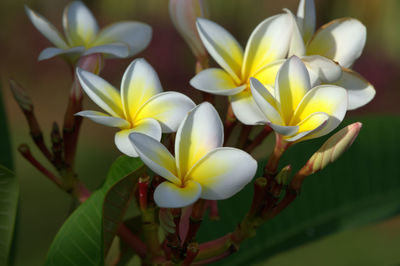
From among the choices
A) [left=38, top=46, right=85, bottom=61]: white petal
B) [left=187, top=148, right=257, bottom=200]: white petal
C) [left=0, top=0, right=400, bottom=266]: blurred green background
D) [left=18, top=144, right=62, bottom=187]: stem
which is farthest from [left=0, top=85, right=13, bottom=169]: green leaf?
[left=0, top=0, right=400, bottom=266]: blurred green background

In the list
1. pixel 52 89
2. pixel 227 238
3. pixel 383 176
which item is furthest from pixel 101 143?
pixel 227 238

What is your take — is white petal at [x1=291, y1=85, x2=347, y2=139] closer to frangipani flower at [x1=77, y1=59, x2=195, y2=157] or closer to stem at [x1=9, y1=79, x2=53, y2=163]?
frangipani flower at [x1=77, y1=59, x2=195, y2=157]

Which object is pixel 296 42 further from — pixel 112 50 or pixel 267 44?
pixel 112 50

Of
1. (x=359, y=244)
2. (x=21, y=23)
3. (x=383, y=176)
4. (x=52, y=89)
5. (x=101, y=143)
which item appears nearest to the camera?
(x=383, y=176)

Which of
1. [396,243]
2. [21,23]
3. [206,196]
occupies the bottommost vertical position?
[396,243]

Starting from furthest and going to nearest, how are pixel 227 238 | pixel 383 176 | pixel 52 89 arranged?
pixel 52 89 → pixel 383 176 → pixel 227 238

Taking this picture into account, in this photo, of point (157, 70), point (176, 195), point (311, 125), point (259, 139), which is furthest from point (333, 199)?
point (157, 70)

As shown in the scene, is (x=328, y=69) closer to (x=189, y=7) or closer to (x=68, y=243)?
(x=189, y=7)
